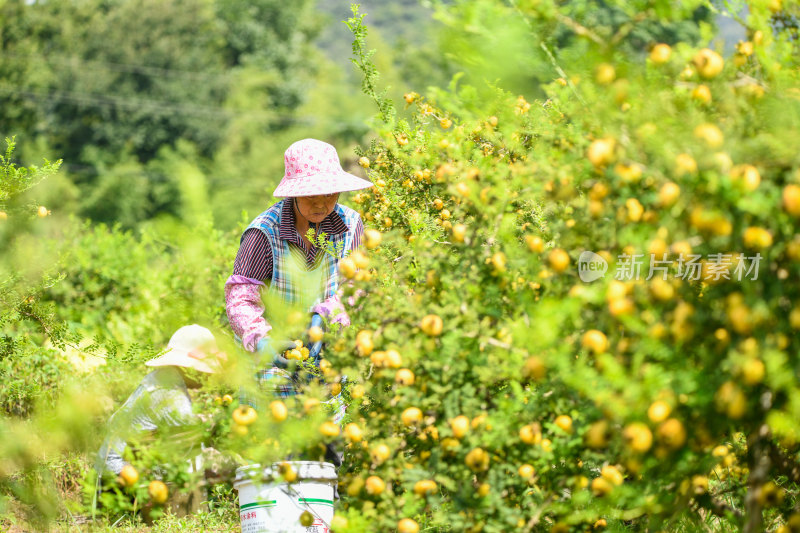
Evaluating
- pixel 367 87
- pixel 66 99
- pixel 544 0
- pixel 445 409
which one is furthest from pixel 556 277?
pixel 66 99

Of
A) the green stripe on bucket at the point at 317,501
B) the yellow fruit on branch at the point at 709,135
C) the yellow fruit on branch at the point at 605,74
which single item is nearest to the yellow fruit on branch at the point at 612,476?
the yellow fruit on branch at the point at 709,135

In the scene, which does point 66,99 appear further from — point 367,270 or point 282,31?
point 367,270

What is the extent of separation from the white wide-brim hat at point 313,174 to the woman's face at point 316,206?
0.24ft

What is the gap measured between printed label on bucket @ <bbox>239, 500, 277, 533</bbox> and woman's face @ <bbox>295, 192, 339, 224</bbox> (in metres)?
1.09

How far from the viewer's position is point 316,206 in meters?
2.98

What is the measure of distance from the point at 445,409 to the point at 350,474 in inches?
29.8

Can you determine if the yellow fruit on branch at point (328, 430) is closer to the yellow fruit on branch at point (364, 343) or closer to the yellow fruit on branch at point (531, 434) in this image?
the yellow fruit on branch at point (364, 343)

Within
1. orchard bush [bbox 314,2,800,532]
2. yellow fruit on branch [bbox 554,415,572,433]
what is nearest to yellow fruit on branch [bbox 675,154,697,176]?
orchard bush [bbox 314,2,800,532]

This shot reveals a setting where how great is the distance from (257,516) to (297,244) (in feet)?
3.47

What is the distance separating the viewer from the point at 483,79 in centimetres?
213

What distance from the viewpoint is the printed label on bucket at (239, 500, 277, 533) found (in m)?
2.35
